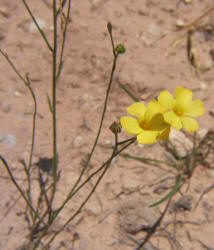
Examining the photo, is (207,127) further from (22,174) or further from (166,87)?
(22,174)

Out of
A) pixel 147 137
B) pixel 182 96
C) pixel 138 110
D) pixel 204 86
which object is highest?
pixel 204 86

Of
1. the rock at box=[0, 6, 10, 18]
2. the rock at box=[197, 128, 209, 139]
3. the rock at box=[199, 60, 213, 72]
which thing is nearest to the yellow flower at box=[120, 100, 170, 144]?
the rock at box=[197, 128, 209, 139]

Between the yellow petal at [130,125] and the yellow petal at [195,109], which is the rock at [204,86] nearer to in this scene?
the yellow petal at [195,109]

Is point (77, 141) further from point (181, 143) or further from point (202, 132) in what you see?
point (202, 132)

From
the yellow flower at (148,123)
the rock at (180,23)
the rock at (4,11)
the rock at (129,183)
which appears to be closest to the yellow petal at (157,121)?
the yellow flower at (148,123)

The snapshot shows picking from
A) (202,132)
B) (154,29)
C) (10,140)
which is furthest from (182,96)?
(154,29)

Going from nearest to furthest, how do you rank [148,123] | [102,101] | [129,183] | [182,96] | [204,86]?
1. [148,123]
2. [182,96]
3. [129,183]
4. [102,101]
5. [204,86]

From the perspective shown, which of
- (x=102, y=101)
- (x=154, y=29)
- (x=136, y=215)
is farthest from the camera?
(x=154, y=29)
